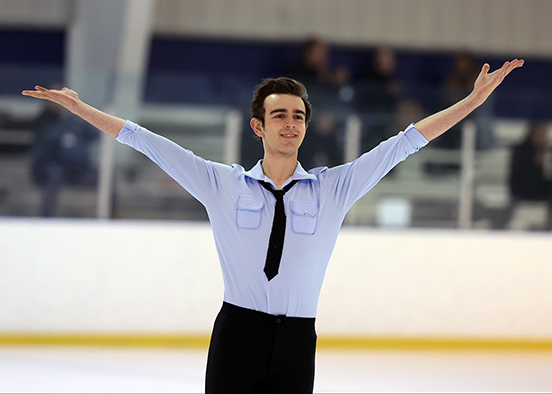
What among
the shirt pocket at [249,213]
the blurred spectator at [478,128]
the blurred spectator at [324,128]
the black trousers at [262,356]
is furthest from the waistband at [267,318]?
the blurred spectator at [478,128]

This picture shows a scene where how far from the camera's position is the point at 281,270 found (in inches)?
83.6

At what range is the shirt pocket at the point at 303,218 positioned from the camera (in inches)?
84.7

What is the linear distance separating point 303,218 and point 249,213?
0.55 ft

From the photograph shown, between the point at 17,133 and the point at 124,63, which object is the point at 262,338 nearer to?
the point at 17,133

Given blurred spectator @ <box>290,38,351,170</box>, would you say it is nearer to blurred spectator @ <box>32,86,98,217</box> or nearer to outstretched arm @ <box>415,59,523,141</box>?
blurred spectator @ <box>32,86,98,217</box>

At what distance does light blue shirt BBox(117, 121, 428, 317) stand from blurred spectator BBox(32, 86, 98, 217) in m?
3.55

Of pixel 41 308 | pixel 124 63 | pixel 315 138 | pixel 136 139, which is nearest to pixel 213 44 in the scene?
pixel 124 63

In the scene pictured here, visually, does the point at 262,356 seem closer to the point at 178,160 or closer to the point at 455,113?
the point at 178,160

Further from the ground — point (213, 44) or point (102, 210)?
point (213, 44)

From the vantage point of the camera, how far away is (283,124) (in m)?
2.21

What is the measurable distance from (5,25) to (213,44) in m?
2.64

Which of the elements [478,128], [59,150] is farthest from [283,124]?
[478,128]

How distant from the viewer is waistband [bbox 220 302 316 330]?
2082 millimetres

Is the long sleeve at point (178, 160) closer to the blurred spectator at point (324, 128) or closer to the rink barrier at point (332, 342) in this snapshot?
the blurred spectator at point (324, 128)
